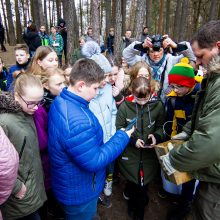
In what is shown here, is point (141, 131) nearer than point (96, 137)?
No

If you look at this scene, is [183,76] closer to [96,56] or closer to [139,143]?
[139,143]

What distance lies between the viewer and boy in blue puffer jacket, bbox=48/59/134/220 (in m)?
1.78

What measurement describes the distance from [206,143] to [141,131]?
4.19ft

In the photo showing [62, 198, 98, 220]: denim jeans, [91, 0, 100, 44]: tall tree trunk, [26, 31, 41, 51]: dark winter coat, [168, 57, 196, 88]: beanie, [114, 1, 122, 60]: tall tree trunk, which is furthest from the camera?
[26, 31, 41, 51]: dark winter coat

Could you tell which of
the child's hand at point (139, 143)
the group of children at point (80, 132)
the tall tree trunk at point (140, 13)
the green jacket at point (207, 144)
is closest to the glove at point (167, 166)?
the green jacket at point (207, 144)

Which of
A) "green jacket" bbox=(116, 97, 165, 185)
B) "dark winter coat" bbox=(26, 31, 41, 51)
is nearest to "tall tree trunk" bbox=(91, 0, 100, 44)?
"dark winter coat" bbox=(26, 31, 41, 51)

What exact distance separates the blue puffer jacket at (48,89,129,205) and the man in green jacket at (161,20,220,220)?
22.9 inches

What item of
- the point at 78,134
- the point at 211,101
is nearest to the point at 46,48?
the point at 78,134

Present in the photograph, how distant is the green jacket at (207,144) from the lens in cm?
150

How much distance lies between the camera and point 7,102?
5.88 ft

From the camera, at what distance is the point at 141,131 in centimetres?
276

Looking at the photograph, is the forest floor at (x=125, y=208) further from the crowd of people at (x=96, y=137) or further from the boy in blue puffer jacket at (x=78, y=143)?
the boy in blue puffer jacket at (x=78, y=143)

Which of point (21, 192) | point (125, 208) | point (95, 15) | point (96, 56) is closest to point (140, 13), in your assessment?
point (95, 15)

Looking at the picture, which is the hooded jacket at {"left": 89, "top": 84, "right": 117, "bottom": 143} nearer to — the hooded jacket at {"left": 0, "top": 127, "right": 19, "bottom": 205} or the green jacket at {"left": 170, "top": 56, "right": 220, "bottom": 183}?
the green jacket at {"left": 170, "top": 56, "right": 220, "bottom": 183}
